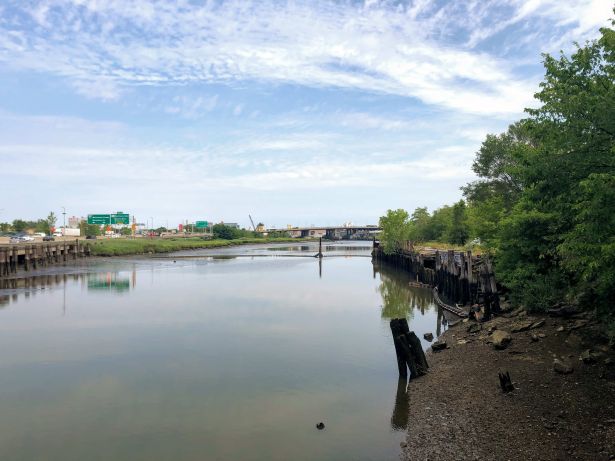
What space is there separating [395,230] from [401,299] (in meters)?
42.7

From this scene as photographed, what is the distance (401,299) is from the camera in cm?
4003

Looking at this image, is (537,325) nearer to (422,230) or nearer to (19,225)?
(422,230)

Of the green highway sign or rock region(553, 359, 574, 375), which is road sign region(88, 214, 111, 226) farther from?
rock region(553, 359, 574, 375)

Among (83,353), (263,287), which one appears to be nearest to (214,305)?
(263,287)

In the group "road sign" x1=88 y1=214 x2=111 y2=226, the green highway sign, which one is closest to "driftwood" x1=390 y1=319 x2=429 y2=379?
the green highway sign

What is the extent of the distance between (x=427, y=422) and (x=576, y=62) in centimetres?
1104

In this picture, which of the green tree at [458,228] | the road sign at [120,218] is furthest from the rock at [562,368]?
the road sign at [120,218]

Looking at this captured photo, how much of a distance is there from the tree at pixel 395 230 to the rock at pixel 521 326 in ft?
190

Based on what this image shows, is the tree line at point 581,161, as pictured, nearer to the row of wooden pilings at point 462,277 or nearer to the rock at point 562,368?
the rock at point 562,368

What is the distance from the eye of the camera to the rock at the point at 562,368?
13344 millimetres

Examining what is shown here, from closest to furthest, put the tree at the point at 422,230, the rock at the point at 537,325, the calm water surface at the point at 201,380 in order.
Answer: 1. the calm water surface at the point at 201,380
2. the rock at the point at 537,325
3. the tree at the point at 422,230

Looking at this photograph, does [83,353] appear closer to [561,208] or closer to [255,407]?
[255,407]

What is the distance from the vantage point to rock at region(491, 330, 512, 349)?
17.2 meters

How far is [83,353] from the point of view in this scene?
22.6 meters
